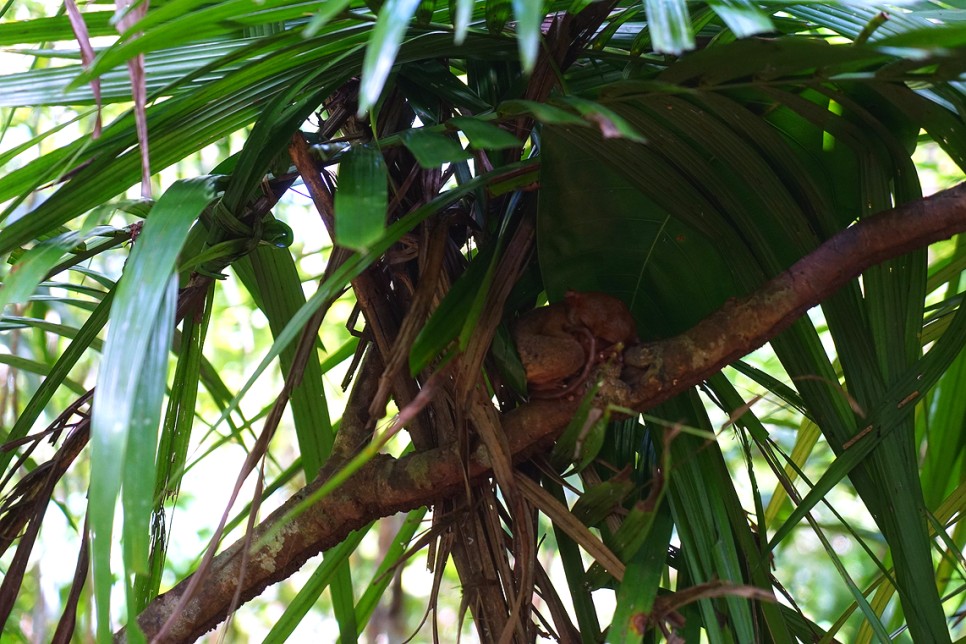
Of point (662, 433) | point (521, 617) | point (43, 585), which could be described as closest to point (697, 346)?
point (662, 433)

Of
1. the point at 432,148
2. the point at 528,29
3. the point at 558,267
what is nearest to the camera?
the point at 528,29

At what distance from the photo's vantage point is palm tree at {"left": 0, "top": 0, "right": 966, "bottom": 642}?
1.18 feet

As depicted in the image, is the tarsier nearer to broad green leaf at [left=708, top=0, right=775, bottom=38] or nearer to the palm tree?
the palm tree

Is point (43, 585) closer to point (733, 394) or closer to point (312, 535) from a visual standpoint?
point (312, 535)

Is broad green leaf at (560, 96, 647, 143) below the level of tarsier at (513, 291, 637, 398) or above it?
above

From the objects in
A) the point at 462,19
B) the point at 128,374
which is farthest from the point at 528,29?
the point at 128,374

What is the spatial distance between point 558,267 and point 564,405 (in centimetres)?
8

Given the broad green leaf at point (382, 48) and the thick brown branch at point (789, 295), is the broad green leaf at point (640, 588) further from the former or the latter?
the broad green leaf at point (382, 48)

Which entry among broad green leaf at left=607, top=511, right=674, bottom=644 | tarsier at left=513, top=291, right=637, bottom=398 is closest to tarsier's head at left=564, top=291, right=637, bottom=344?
tarsier at left=513, top=291, right=637, bottom=398

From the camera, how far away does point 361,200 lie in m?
0.30

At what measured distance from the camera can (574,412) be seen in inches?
16.5

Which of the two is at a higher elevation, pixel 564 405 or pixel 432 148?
pixel 432 148

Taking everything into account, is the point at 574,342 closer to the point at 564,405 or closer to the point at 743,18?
the point at 564,405

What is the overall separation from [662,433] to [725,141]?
0.52 feet
